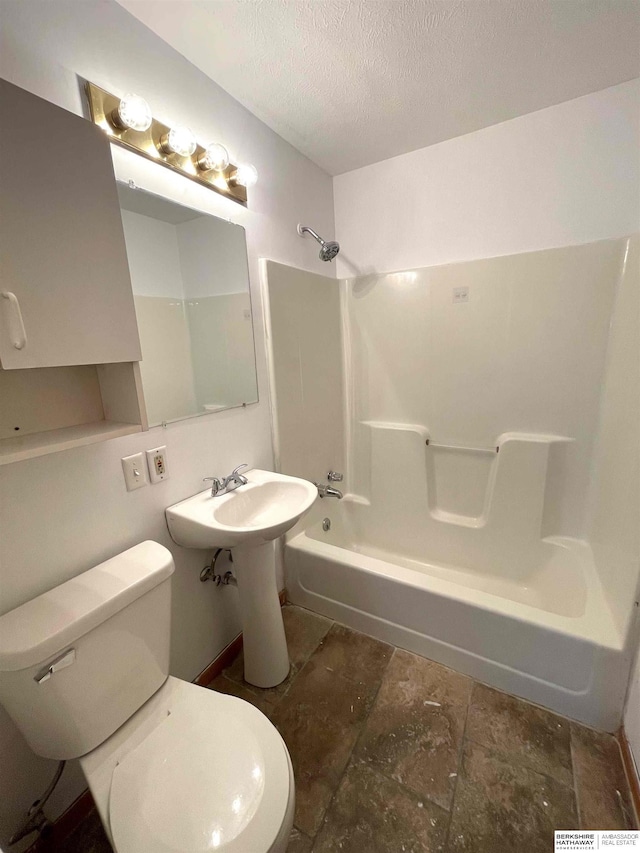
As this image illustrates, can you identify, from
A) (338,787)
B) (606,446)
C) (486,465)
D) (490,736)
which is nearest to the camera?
(338,787)

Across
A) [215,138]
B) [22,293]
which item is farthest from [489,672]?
[215,138]

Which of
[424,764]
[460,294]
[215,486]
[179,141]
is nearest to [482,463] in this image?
[460,294]

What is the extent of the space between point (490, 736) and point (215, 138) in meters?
2.40

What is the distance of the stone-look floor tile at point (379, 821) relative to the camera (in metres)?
0.97

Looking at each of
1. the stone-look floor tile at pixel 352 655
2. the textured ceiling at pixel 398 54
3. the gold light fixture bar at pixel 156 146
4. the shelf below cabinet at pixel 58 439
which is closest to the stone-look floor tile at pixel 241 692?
the stone-look floor tile at pixel 352 655

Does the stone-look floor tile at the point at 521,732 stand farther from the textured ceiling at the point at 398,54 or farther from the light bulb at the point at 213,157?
the textured ceiling at the point at 398,54

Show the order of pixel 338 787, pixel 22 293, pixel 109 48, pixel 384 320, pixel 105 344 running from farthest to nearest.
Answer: pixel 384 320 → pixel 338 787 → pixel 109 48 → pixel 105 344 → pixel 22 293

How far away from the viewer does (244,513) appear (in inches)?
53.9

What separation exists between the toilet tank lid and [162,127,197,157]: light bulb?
127 cm

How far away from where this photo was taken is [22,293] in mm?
688

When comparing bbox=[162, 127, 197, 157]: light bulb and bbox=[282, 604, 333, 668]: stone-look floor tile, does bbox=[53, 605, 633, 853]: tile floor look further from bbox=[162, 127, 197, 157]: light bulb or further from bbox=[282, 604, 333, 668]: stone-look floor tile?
bbox=[162, 127, 197, 157]: light bulb

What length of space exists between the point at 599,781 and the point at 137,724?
1.40 m

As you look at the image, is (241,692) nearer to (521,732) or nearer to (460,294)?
(521,732)

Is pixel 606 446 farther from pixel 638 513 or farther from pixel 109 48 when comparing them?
pixel 109 48
